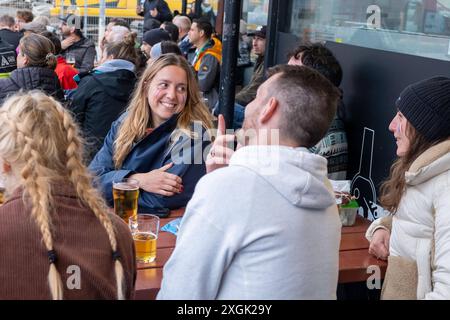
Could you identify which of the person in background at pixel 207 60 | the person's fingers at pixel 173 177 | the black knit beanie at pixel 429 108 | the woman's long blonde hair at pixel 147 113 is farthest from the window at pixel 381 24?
the person's fingers at pixel 173 177

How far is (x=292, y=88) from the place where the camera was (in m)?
1.65

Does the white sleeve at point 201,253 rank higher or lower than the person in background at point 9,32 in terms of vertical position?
lower

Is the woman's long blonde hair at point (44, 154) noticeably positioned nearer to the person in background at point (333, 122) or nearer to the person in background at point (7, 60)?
the person in background at point (333, 122)

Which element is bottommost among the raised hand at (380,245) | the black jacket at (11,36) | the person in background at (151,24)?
the raised hand at (380,245)

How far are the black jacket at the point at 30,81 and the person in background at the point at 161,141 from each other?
5.17ft

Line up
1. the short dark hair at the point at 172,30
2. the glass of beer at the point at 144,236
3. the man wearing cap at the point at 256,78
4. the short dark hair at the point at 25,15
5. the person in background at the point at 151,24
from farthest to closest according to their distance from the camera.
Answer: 1. the person in background at the point at 151,24
2. the short dark hair at the point at 25,15
3. the short dark hair at the point at 172,30
4. the man wearing cap at the point at 256,78
5. the glass of beer at the point at 144,236

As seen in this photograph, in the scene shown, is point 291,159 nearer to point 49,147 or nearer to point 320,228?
point 320,228

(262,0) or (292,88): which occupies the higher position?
(262,0)

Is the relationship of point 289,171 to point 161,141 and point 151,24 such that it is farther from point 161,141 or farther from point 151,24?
point 151,24

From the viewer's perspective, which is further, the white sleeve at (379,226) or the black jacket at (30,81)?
the black jacket at (30,81)

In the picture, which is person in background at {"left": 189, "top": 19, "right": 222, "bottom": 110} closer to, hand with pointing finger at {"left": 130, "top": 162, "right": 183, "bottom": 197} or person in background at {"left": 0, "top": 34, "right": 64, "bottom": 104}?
person in background at {"left": 0, "top": 34, "right": 64, "bottom": 104}

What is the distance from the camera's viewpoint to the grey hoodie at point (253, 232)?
1.49 meters
